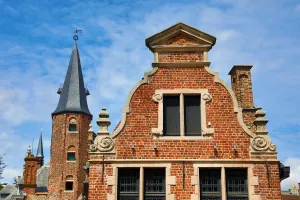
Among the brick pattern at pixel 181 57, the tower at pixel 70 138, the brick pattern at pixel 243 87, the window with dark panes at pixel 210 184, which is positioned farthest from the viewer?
the tower at pixel 70 138

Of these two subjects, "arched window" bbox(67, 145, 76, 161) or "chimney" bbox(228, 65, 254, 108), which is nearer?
"chimney" bbox(228, 65, 254, 108)

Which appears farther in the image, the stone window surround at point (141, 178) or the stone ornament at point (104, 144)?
the stone ornament at point (104, 144)

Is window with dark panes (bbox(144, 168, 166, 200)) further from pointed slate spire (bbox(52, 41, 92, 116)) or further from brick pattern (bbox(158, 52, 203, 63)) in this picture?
pointed slate spire (bbox(52, 41, 92, 116))

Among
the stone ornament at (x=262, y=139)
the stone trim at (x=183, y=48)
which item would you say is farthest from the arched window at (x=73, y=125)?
the stone ornament at (x=262, y=139)

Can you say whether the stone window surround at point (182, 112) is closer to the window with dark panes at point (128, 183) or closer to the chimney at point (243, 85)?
the window with dark panes at point (128, 183)

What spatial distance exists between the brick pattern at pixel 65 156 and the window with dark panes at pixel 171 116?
32881 millimetres

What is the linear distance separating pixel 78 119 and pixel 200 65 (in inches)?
1380

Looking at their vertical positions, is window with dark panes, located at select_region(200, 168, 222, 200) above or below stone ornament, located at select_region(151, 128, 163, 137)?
below

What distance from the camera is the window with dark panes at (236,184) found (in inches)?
422

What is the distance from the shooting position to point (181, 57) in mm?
12078

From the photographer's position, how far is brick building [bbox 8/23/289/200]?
35.2ft

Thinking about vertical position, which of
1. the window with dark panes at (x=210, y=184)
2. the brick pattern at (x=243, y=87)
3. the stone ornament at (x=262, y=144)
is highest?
the brick pattern at (x=243, y=87)

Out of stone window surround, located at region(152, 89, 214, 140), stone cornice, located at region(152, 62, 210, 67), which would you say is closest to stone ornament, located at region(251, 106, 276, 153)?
stone window surround, located at region(152, 89, 214, 140)

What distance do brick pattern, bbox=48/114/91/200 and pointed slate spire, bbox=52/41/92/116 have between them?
0.73 m
